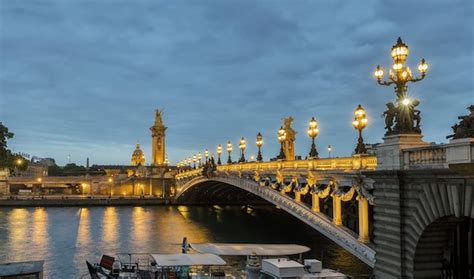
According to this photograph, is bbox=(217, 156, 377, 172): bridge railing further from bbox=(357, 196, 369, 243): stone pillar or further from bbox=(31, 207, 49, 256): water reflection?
bbox=(31, 207, 49, 256): water reflection

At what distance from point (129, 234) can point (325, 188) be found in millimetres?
28946

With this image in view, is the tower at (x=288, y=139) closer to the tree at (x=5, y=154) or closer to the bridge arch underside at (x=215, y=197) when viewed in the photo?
the bridge arch underside at (x=215, y=197)

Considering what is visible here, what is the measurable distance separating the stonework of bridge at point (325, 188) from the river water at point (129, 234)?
3.49m

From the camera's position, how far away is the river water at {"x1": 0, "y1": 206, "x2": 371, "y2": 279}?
39.1 metres

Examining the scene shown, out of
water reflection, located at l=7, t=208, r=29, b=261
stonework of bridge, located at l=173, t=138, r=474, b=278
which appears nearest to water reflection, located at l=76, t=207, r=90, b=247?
water reflection, located at l=7, t=208, r=29, b=261

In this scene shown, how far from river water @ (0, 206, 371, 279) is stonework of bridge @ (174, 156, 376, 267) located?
11.4 feet

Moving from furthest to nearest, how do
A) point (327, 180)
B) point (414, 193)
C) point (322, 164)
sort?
point (322, 164) → point (327, 180) → point (414, 193)

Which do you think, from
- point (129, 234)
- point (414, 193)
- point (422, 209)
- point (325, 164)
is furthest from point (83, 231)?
point (422, 209)

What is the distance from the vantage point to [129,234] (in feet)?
176

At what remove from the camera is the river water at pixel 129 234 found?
39.1 m

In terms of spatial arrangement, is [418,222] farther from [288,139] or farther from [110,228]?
[110,228]

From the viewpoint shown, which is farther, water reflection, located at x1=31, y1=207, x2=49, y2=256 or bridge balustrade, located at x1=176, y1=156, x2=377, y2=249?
water reflection, located at x1=31, y1=207, x2=49, y2=256

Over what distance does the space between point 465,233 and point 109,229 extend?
150ft

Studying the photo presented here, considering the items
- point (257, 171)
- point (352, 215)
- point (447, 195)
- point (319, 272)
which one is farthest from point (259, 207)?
point (447, 195)
